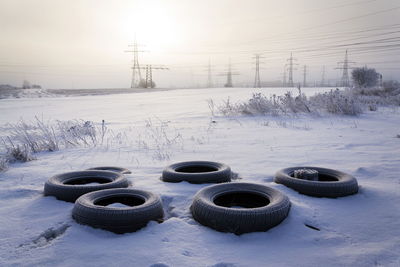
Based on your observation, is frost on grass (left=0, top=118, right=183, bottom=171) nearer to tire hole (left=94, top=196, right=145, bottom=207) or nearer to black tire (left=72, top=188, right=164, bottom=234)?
tire hole (left=94, top=196, right=145, bottom=207)

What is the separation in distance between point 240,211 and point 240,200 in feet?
2.78

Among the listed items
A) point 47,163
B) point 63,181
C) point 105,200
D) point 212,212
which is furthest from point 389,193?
point 47,163

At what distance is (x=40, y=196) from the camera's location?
13.1 ft

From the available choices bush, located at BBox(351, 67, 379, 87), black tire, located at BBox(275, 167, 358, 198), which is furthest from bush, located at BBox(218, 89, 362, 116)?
bush, located at BBox(351, 67, 379, 87)

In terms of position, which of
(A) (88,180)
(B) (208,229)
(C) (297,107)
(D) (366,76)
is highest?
(D) (366,76)

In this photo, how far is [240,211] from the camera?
9.80 ft

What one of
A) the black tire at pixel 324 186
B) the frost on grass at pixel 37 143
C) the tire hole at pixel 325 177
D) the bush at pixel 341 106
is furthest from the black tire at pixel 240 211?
the bush at pixel 341 106

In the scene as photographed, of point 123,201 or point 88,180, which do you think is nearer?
point 123,201

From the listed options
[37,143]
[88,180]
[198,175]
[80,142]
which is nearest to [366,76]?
[80,142]

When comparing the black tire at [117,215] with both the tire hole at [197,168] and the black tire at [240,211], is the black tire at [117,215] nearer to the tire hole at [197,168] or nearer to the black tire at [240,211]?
the black tire at [240,211]

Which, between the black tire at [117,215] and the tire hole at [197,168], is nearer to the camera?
the black tire at [117,215]

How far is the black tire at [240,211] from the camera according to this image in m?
2.96

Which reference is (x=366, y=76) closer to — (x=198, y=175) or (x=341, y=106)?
(x=341, y=106)

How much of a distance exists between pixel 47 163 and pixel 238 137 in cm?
459
